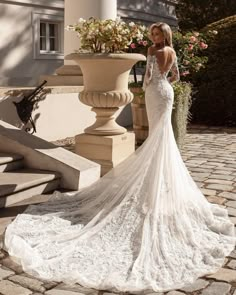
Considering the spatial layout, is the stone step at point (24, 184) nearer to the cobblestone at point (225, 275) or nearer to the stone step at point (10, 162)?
the stone step at point (10, 162)

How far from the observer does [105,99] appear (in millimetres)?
6961

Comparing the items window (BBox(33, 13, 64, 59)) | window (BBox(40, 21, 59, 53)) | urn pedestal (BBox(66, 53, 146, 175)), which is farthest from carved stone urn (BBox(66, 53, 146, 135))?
window (BBox(40, 21, 59, 53))

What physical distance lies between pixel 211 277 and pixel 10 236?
6.15ft

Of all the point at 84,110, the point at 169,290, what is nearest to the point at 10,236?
the point at 169,290

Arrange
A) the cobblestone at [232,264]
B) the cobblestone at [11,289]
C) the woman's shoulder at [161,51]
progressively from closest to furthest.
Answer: the cobblestone at [11,289] → the cobblestone at [232,264] → the woman's shoulder at [161,51]

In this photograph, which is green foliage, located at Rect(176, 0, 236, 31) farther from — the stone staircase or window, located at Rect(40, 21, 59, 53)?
the stone staircase

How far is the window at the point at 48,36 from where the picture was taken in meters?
Answer: 13.6

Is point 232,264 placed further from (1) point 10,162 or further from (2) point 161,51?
(1) point 10,162

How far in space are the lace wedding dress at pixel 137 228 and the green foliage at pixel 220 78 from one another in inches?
297

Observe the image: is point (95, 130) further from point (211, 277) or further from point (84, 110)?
point (211, 277)

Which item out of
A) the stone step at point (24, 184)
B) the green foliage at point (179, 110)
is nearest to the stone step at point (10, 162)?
the stone step at point (24, 184)

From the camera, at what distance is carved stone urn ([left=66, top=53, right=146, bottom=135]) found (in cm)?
679

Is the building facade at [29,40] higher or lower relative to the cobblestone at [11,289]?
higher

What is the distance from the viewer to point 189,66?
986 cm
